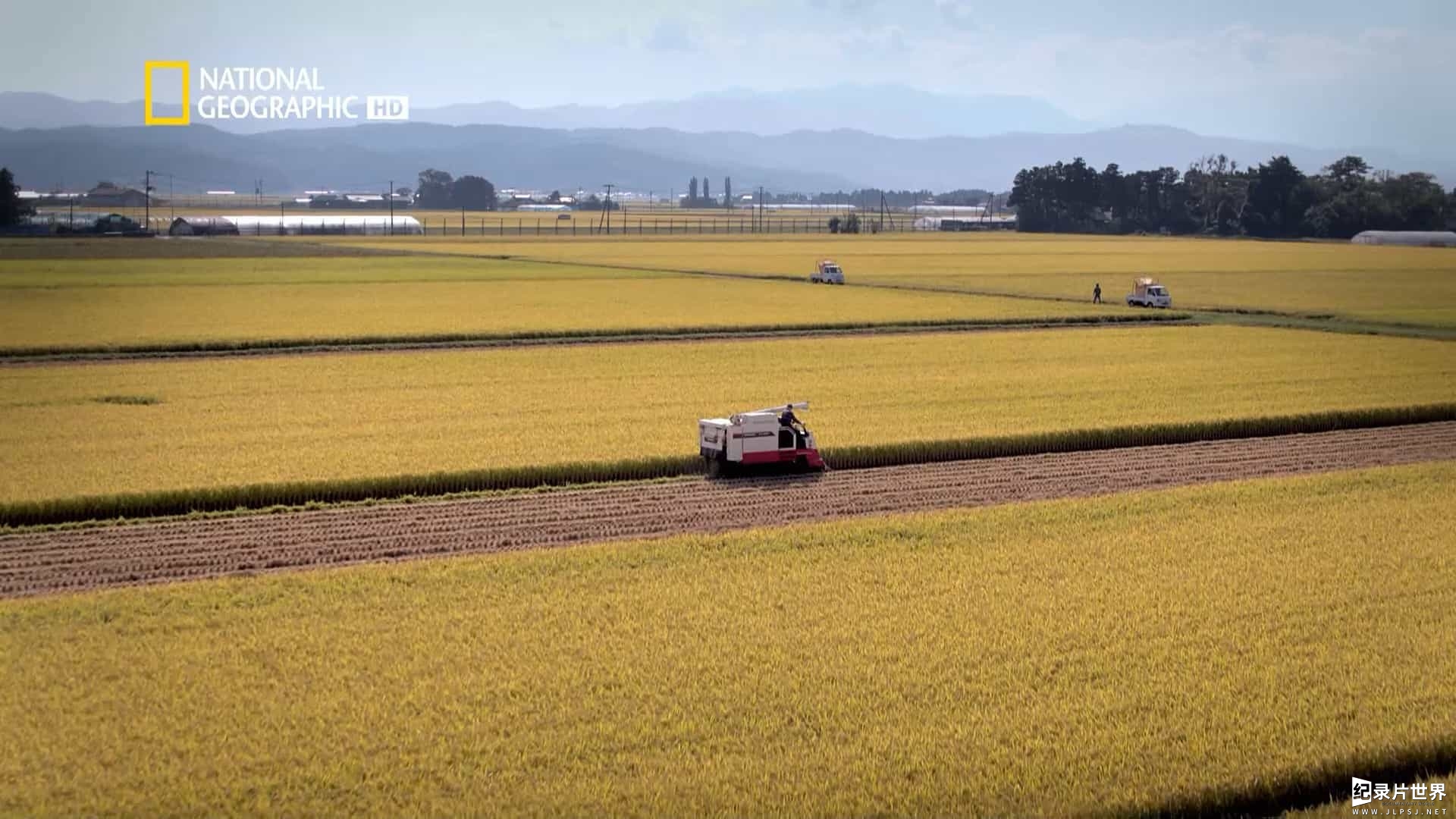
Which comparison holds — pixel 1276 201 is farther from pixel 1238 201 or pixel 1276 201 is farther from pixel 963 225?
pixel 963 225

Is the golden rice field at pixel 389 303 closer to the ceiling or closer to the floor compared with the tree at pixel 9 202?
closer to the floor

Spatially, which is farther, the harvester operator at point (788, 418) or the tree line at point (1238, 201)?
the tree line at point (1238, 201)

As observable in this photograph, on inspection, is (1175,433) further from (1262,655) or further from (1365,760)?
(1365,760)

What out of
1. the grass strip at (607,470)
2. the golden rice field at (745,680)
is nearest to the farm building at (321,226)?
the grass strip at (607,470)

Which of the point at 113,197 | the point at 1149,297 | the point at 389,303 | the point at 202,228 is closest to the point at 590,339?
the point at 389,303

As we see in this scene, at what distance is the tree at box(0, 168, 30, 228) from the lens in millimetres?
87625

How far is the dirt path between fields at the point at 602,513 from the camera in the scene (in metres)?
16.4

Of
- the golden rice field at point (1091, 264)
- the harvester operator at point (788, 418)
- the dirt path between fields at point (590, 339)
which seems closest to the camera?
the harvester operator at point (788, 418)

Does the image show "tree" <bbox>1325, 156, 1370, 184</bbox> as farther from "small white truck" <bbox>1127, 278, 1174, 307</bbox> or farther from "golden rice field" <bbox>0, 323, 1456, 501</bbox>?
"golden rice field" <bbox>0, 323, 1456, 501</bbox>

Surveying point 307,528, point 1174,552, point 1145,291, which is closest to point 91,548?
point 307,528

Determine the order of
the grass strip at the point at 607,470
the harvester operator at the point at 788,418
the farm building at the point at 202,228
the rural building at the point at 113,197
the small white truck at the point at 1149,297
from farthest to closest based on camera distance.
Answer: the rural building at the point at 113,197, the farm building at the point at 202,228, the small white truck at the point at 1149,297, the harvester operator at the point at 788,418, the grass strip at the point at 607,470

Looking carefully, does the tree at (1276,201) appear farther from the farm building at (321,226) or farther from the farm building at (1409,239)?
the farm building at (321,226)

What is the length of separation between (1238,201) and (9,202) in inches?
4360

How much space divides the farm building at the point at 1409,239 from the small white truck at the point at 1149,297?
7574cm
